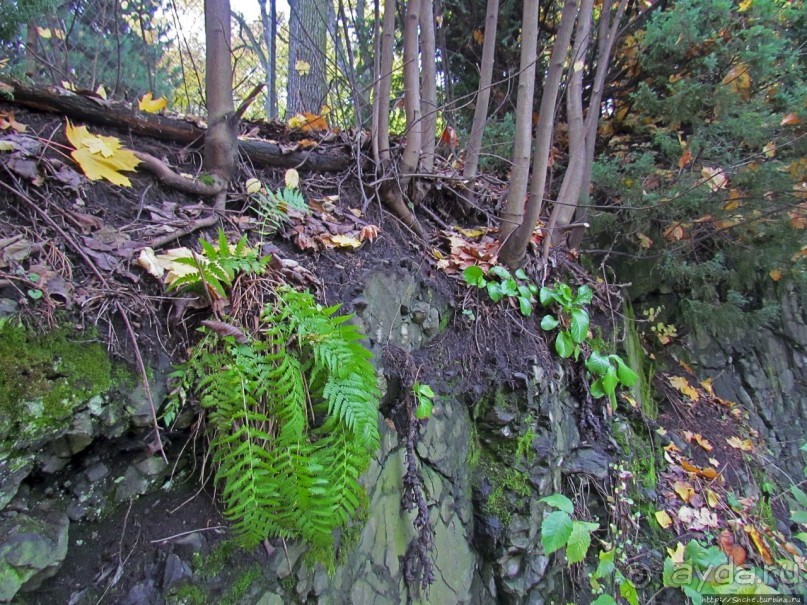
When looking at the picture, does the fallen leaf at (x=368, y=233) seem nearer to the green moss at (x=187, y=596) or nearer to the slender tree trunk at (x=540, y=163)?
the slender tree trunk at (x=540, y=163)

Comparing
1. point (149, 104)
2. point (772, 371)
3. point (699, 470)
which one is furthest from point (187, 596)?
point (772, 371)

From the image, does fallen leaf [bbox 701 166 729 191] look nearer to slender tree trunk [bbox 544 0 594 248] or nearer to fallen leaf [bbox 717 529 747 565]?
slender tree trunk [bbox 544 0 594 248]

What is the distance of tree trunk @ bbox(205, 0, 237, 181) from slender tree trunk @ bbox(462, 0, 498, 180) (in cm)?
172

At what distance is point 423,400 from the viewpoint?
240 centimetres

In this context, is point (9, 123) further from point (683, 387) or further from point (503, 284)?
point (683, 387)

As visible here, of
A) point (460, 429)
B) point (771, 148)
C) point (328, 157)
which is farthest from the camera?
point (771, 148)

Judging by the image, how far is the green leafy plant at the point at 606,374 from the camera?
3319 millimetres

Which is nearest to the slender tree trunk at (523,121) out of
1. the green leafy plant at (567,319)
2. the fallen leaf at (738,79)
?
the green leafy plant at (567,319)

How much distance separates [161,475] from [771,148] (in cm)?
488

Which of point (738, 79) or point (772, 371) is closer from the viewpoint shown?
A: point (738, 79)

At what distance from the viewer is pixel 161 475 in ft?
5.24

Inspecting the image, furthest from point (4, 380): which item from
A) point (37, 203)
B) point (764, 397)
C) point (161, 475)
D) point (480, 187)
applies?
point (764, 397)

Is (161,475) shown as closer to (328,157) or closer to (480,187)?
(328,157)

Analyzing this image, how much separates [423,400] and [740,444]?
4.13 metres
